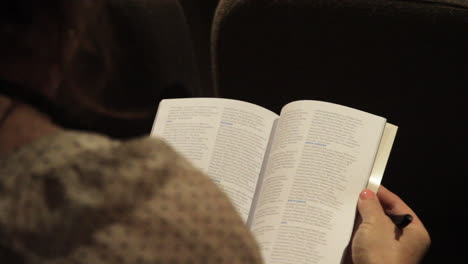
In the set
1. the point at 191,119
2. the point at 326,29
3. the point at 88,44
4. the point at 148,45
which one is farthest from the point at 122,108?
the point at 88,44

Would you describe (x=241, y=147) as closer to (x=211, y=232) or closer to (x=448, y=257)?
(x=211, y=232)

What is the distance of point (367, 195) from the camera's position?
806 millimetres

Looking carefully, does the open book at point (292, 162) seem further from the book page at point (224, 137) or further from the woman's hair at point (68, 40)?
the woman's hair at point (68, 40)

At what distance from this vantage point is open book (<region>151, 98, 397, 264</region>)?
Result: 80cm

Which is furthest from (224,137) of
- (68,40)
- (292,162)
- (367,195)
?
(68,40)

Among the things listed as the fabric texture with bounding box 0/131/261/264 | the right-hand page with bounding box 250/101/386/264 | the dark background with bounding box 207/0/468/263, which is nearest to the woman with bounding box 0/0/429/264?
the fabric texture with bounding box 0/131/261/264

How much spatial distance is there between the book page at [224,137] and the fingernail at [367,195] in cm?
16

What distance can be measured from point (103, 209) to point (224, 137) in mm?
444

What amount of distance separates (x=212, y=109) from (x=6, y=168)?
0.47 metres

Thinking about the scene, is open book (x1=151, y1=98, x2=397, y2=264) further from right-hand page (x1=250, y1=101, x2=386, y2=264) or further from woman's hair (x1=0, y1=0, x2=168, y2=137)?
woman's hair (x1=0, y1=0, x2=168, y2=137)

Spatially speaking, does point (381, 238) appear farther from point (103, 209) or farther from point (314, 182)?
point (103, 209)

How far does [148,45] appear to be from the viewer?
123 cm

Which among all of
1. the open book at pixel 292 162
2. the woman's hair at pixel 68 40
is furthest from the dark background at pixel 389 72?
the woman's hair at pixel 68 40

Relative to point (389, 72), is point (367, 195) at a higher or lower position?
lower
